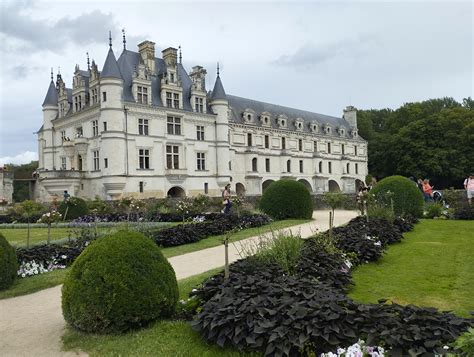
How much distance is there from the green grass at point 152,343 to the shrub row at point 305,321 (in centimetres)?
16

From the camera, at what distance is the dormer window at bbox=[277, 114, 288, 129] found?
166 feet

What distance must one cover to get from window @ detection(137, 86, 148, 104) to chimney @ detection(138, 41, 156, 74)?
2799mm

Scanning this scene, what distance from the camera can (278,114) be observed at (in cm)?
5206

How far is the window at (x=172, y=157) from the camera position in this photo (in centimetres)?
3594

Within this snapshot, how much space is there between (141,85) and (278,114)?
21.7 m

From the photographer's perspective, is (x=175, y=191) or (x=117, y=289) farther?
(x=175, y=191)

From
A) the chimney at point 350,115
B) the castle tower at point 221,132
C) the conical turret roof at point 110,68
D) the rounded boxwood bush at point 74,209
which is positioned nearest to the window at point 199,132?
the castle tower at point 221,132

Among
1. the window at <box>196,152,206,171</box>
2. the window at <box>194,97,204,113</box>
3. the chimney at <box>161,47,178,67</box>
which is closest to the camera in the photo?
the chimney at <box>161,47,178,67</box>

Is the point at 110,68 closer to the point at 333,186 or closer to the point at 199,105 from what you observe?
the point at 199,105

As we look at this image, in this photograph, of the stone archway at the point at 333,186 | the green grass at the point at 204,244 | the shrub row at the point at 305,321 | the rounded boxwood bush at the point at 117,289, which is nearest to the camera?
the shrub row at the point at 305,321

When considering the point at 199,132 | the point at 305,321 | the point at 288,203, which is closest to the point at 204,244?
the point at 288,203

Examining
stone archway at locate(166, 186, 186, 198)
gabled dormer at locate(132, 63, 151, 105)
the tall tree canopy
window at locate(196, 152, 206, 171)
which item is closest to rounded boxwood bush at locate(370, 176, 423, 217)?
stone archway at locate(166, 186, 186, 198)

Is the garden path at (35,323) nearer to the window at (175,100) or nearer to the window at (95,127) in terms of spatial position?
the window at (95,127)

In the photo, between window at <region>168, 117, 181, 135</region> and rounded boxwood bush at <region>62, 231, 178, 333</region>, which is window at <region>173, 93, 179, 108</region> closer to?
window at <region>168, 117, 181, 135</region>
